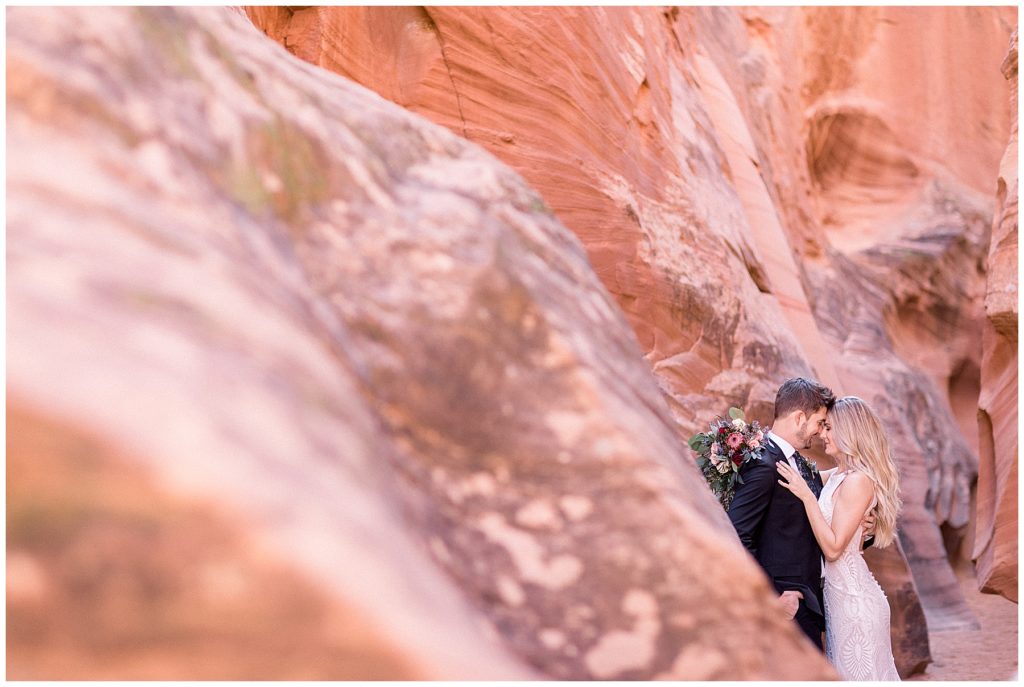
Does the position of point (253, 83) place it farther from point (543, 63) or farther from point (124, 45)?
point (543, 63)

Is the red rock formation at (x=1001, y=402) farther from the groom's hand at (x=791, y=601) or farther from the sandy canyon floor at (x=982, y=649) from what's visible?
the groom's hand at (x=791, y=601)

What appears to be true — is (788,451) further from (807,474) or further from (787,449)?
(807,474)

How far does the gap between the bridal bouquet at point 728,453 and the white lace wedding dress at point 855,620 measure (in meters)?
0.44

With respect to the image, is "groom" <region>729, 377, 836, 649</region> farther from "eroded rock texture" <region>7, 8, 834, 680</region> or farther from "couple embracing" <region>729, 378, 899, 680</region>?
"eroded rock texture" <region>7, 8, 834, 680</region>

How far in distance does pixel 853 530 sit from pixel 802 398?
2.29 feet

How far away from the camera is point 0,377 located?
4.37 feet

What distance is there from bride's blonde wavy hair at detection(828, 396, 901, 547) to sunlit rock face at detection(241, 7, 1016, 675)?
1903 mm

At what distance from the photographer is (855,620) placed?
3.90 meters

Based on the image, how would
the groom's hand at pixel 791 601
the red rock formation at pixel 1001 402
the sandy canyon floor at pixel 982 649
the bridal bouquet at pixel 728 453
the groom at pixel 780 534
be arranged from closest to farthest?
the groom's hand at pixel 791 601
the groom at pixel 780 534
the bridal bouquet at pixel 728 453
the red rock formation at pixel 1001 402
the sandy canyon floor at pixel 982 649

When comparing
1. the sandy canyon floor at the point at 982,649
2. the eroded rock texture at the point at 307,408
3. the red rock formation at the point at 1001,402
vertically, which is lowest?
the sandy canyon floor at the point at 982,649

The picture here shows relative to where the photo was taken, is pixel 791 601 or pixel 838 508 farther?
pixel 838 508

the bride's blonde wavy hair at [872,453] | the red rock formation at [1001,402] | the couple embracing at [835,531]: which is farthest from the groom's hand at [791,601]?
the red rock formation at [1001,402]

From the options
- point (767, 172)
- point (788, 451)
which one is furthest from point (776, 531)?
point (767, 172)

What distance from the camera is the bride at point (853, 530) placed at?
3887mm
